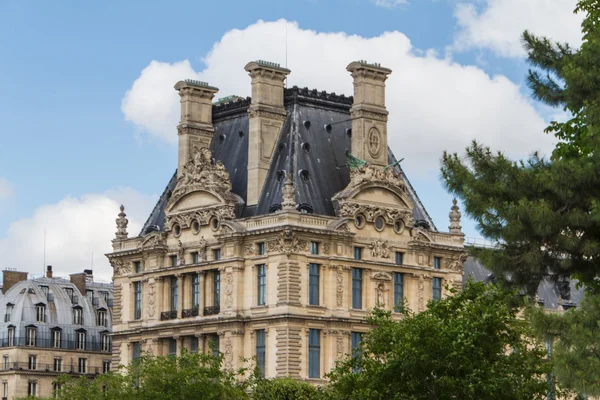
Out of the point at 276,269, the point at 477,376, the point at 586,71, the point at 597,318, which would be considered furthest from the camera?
the point at 276,269

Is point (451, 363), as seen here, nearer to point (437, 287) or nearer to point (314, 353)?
point (314, 353)

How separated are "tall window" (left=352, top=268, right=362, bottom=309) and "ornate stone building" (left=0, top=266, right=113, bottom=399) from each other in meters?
40.9

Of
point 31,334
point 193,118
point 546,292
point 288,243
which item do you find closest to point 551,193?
point 288,243

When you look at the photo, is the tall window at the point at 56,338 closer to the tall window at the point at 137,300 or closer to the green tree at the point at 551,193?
the tall window at the point at 137,300

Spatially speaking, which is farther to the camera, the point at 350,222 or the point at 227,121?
the point at 227,121

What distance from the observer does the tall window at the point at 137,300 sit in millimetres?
114688

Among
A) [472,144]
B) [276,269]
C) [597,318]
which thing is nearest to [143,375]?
[276,269]

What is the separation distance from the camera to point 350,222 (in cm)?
10769

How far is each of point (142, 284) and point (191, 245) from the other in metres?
5.44

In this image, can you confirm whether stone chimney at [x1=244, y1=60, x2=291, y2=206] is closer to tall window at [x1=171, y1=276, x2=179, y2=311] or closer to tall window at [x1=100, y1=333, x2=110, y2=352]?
tall window at [x1=171, y1=276, x2=179, y2=311]

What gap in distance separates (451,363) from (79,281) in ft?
255

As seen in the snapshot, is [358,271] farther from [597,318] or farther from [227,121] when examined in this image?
[597,318]

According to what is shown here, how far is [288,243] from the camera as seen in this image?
105m

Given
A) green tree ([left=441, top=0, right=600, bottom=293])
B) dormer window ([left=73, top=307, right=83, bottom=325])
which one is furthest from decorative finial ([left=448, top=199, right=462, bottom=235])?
green tree ([left=441, top=0, right=600, bottom=293])
